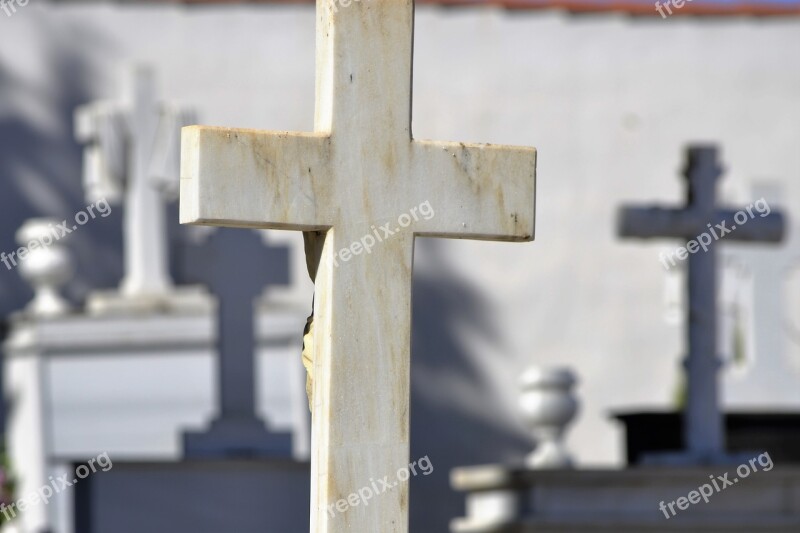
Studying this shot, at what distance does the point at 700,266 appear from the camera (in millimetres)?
7465

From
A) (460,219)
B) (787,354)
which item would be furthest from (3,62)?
(460,219)

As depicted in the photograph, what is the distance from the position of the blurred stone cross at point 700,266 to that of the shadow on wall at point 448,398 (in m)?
4.04

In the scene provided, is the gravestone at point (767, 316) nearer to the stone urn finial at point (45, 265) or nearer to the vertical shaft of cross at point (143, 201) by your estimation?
the vertical shaft of cross at point (143, 201)

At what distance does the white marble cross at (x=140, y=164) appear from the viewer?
9.73 metres

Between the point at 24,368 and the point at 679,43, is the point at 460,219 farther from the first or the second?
the point at 679,43

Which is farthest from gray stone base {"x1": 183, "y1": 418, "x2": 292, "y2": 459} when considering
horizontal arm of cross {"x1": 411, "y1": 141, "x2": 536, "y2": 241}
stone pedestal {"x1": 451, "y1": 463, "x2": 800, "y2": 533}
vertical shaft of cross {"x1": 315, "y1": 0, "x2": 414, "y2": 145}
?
vertical shaft of cross {"x1": 315, "y1": 0, "x2": 414, "y2": 145}

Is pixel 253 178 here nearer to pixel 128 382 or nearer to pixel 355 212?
pixel 355 212

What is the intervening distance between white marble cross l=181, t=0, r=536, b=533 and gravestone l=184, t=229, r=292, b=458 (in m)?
4.27

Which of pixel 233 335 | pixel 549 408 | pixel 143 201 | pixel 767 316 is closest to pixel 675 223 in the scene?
pixel 549 408

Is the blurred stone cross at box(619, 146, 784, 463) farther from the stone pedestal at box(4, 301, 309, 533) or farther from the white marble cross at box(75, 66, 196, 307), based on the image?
the white marble cross at box(75, 66, 196, 307)

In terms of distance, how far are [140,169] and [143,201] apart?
22 centimetres

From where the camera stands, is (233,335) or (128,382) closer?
(233,335)

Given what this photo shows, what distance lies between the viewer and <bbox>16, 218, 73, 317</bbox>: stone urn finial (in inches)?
383

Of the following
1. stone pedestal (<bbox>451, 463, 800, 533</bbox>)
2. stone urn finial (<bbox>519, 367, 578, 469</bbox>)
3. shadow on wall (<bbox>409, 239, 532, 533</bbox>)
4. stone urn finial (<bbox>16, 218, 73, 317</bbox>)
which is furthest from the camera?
shadow on wall (<bbox>409, 239, 532, 533</bbox>)
